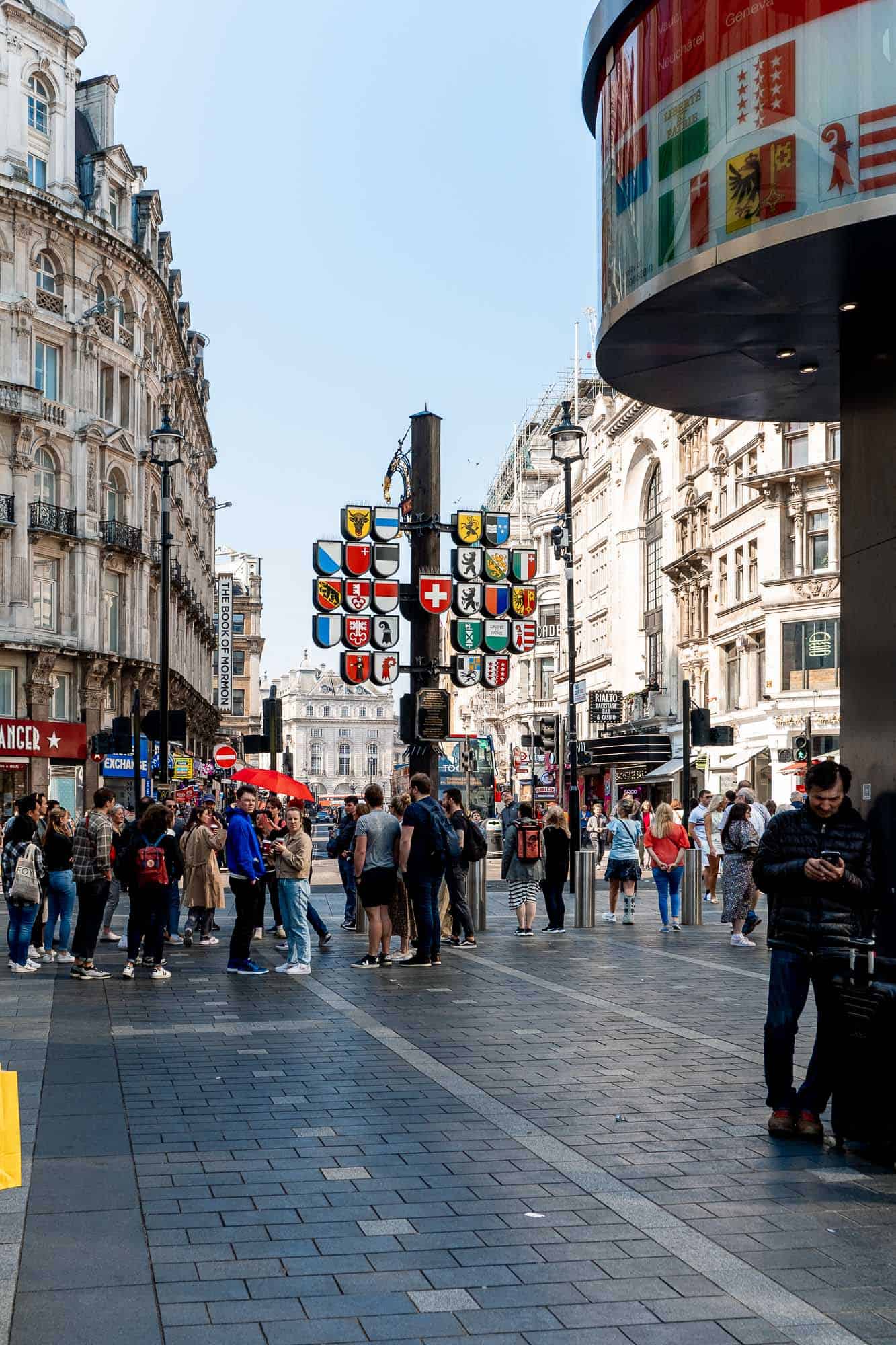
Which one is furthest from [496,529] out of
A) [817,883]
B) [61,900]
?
[817,883]

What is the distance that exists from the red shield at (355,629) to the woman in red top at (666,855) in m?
4.71

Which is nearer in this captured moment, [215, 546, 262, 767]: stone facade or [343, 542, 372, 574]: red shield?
[343, 542, 372, 574]: red shield

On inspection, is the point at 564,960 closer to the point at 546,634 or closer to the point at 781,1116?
the point at 781,1116

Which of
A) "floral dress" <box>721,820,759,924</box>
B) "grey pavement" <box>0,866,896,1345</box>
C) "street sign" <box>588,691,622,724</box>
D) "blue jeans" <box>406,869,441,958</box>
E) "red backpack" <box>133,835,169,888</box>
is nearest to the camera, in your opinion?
"grey pavement" <box>0,866,896,1345</box>

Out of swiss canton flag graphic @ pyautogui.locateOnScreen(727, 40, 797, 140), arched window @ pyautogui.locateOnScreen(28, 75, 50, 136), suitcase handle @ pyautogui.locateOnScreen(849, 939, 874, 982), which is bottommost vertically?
suitcase handle @ pyautogui.locateOnScreen(849, 939, 874, 982)

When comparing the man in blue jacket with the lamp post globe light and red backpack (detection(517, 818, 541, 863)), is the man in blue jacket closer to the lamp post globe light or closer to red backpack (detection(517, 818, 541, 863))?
red backpack (detection(517, 818, 541, 863))

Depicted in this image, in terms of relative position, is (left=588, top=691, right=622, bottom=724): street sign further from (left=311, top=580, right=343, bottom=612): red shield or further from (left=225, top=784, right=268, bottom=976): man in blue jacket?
(left=225, top=784, right=268, bottom=976): man in blue jacket

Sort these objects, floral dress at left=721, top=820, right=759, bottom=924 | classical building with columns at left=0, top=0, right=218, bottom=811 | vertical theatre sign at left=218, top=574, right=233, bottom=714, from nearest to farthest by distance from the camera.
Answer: floral dress at left=721, top=820, right=759, bottom=924, classical building with columns at left=0, top=0, right=218, bottom=811, vertical theatre sign at left=218, top=574, right=233, bottom=714

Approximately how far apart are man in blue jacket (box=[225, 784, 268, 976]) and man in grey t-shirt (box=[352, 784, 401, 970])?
105 cm

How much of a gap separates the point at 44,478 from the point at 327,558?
2681 cm

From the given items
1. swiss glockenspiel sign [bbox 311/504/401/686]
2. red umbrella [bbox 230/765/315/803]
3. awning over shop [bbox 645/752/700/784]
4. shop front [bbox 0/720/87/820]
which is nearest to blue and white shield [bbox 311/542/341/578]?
swiss glockenspiel sign [bbox 311/504/401/686]

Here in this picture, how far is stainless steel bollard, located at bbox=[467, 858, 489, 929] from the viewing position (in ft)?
66.6

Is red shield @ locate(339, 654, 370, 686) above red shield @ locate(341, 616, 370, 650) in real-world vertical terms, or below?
below

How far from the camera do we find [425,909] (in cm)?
1555
